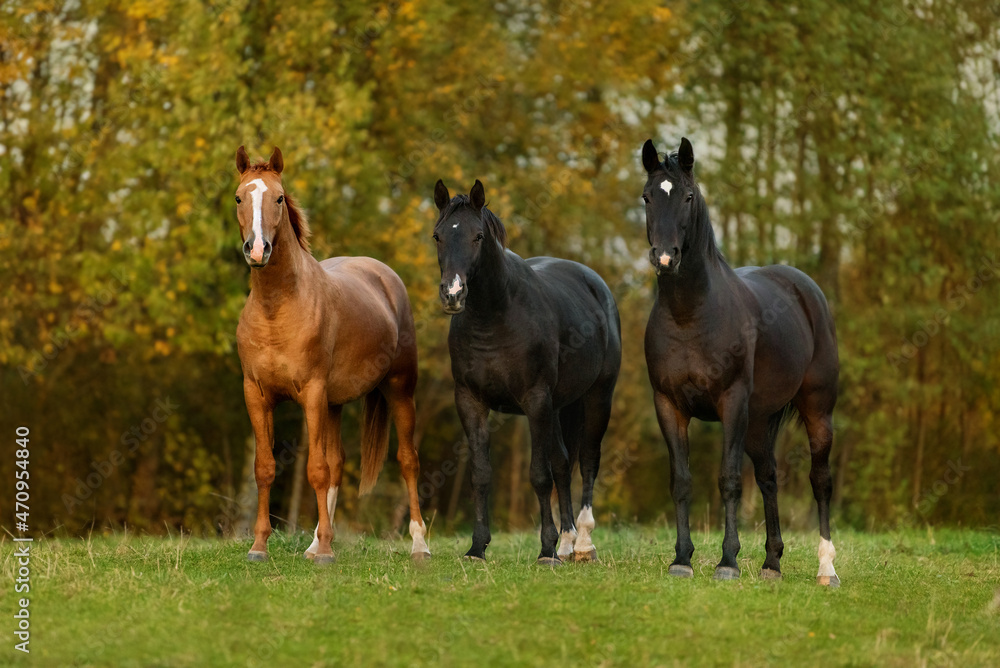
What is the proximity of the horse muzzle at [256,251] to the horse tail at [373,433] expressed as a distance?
94.4 inches

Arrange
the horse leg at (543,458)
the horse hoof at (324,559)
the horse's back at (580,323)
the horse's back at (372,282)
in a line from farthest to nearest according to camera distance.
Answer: the horse's back at (372,282)
the horse's back at (580,323)
the horse leg at (543,458)
the horse hoof at (324,559)

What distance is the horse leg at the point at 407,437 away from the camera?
28.8 ft

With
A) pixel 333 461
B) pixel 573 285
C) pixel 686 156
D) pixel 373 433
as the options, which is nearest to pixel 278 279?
pixel 333 461

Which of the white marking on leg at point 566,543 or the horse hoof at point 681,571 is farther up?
the horse hoof at point 681,571

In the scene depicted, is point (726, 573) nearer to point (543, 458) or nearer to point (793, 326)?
point (543, 458)

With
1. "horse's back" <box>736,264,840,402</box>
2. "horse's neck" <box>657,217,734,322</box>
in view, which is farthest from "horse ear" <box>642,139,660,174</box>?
"horse's back" <box>736,264,840,402</box>

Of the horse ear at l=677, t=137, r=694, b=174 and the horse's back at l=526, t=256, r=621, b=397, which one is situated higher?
the horse ear at l=677, t=137, r=694, b=174

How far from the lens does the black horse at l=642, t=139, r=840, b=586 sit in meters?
7.30

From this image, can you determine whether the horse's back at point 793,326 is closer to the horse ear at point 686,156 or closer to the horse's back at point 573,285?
the horse ear at point 686,156

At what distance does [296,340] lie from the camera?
25.8 feet

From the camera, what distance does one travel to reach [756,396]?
788cm

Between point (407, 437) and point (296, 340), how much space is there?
5.55ft

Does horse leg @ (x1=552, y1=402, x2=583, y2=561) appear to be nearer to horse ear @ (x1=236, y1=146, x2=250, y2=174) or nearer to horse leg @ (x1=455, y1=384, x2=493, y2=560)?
horse leg @ (x1=455, y1=384, x2=493, y2=560)

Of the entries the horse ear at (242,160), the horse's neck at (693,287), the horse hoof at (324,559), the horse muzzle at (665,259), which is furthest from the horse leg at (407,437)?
the horse muzzle at (665,259)
